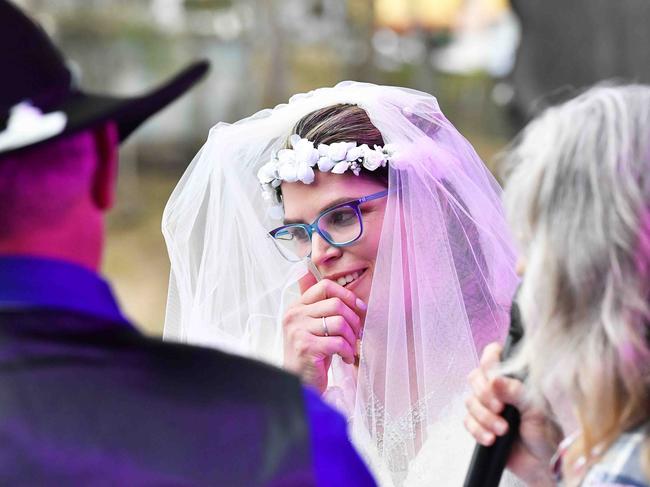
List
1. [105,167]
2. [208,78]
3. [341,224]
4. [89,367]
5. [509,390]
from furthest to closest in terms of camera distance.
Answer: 1. [208,78]
2. [341,224]
3. [509,390]
4. [105,167]
5. [89,367]

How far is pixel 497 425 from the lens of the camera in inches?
69.2

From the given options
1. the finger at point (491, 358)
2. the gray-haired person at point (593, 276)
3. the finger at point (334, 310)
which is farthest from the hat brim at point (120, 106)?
the finger at point (334, 310)

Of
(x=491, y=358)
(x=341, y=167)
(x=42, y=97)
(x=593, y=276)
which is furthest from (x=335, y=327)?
(x=42, y=97)

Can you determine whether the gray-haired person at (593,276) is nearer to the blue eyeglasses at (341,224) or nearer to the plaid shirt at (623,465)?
the plaid shirt at (623,465)

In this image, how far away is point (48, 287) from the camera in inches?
57.6

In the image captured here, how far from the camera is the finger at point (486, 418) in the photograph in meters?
1.76

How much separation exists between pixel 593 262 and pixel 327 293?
120 cm

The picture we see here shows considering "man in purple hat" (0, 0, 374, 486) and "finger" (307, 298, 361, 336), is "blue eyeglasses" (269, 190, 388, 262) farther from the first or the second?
"man in purple hat" (0, 0, 374, 486)

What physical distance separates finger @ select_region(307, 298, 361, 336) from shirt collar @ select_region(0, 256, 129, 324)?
3.83 ft

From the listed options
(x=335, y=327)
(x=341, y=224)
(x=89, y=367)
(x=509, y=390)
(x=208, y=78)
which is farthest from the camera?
(x=208, y=78)

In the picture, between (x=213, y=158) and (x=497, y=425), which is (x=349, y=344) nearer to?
(x=213, y=158)

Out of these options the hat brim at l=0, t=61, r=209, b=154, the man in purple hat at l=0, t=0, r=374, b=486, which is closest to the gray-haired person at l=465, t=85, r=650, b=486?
the man in purple hat at l=0, t=0, r=374, b=486

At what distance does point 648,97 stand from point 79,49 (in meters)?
12.5

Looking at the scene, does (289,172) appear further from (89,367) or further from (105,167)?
(89,367)
